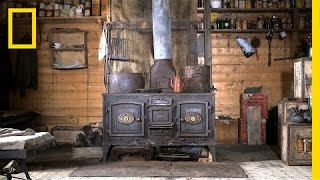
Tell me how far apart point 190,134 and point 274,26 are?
2.98m

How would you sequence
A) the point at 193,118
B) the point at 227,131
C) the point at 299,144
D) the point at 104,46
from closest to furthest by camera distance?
the point at 299,144 → the point at 193,118 → the point at 104,46 → the point at 227,131

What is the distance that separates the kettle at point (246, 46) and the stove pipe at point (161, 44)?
191 centimetres

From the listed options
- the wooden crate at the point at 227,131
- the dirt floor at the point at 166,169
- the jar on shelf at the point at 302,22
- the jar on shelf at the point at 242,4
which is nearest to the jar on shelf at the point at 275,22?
the jar on shelf at the point at 302,22

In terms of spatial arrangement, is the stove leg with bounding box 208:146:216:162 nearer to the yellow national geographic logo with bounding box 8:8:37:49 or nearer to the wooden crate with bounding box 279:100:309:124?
the wooden crate with bounding box 279:100:309:124

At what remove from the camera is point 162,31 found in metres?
5.00

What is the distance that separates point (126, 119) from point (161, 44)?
1181 mm

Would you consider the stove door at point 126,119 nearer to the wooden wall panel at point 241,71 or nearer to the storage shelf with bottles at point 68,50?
the storage shelf with bottles at point 68,50

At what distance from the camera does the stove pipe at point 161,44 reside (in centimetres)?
486

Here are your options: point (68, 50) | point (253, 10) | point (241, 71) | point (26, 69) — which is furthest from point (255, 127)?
point (26, 69)

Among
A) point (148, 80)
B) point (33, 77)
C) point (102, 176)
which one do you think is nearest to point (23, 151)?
point (102, 176)

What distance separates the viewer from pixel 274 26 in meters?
6.37

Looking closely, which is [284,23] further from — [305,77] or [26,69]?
[26,69]

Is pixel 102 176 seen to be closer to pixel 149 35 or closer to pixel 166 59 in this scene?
pixel 166 59

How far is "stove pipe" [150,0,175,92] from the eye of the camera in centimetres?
486
